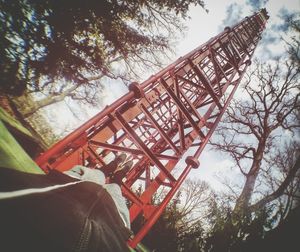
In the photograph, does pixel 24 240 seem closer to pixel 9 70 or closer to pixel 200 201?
pixel 9 70

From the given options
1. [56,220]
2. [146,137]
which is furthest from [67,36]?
[56,220]

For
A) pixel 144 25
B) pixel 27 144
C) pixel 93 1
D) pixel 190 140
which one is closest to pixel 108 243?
pixel 190 140

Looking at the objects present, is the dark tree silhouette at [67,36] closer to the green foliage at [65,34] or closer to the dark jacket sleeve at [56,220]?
the green foliage at [65,34]

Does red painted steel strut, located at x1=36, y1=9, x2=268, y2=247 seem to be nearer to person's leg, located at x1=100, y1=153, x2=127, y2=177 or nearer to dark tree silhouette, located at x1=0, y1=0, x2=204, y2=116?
person's leg, located at x1=100, y1=153, x2=127, y2=177

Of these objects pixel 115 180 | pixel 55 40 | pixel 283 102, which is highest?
pixel 55 40

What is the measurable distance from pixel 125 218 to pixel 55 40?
7.44 meters

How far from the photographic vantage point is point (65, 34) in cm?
823

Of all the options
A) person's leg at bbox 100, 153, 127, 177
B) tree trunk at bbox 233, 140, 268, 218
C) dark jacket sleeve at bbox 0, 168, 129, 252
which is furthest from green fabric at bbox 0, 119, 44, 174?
tree trunk at bbox 233, 140, 268, 218

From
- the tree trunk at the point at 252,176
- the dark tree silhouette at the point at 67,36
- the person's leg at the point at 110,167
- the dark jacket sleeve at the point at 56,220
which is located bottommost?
the tree trunk at the point at 252,176

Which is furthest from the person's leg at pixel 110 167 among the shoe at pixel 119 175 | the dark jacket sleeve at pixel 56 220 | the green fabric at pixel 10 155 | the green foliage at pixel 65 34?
the green foliage at pixel 65 34

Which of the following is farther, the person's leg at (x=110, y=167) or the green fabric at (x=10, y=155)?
the person's leg at (x=110, y=167)

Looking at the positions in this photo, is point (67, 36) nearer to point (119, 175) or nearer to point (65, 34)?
point (65, 34)

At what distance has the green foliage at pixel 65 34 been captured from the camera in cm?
697

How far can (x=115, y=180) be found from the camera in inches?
167
